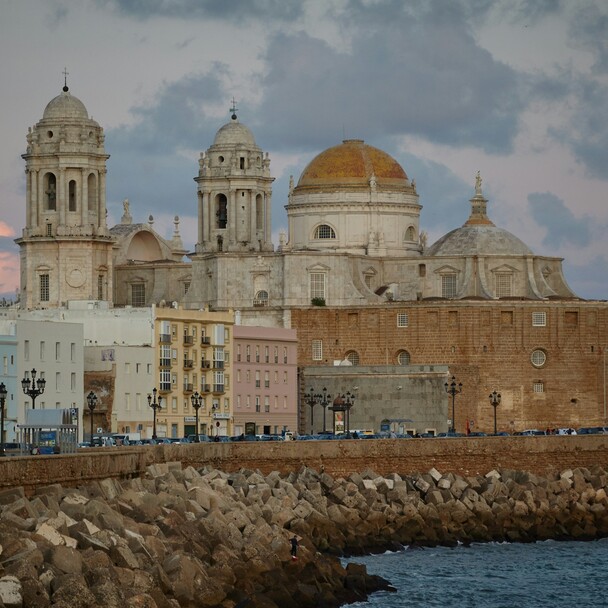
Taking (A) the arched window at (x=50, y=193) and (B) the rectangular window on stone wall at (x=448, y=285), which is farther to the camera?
(B) the rectangular window on stone wall at (x=448, y=285)

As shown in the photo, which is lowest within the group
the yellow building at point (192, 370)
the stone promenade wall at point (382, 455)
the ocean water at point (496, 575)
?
the ocean water at point (496, 575)

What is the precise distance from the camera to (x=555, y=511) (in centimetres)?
6372

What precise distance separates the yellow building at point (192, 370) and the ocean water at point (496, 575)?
113ft

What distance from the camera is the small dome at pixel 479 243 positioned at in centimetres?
12025

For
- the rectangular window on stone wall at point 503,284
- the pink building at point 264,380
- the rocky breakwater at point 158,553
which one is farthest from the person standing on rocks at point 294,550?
the rectangular window on stone wall at point 503,284

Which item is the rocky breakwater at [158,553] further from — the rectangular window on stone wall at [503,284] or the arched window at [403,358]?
the rectangular window on stone wall at [503,284]

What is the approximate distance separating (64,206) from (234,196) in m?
11.5

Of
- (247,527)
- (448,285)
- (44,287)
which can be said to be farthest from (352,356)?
(247,527)

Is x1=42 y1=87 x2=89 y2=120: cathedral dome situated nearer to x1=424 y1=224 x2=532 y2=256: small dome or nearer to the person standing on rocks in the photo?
x1=424 y1=224 x2=532 y2=256: small dome

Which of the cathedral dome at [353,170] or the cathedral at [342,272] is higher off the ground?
the cathedral dome at [353,170]

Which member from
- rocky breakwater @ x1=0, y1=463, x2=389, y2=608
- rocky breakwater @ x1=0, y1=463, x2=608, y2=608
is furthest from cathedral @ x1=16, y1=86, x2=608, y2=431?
rocky breakwater @ x1=0, y1=463, x2=389, y2=608

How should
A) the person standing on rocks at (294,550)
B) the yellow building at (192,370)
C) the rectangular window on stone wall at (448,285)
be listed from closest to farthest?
the person standing on rocks at (294,550) < the yellow building at (192,370) < the rectangular window on stone wall at (448,285)

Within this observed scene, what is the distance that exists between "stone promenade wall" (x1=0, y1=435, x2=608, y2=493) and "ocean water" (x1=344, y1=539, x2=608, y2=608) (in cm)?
660

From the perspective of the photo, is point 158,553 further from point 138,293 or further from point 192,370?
point 138,293
